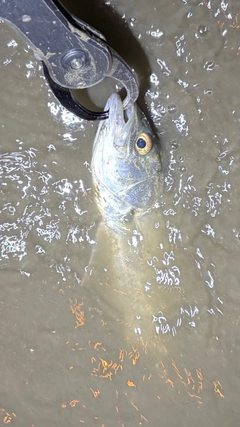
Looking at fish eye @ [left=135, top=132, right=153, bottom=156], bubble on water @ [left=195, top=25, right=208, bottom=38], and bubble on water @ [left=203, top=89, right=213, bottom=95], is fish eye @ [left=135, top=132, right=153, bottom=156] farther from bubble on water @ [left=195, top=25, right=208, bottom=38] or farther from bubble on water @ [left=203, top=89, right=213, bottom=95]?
bubble on water @ [left=195, top=25, right=208, bottom=38]

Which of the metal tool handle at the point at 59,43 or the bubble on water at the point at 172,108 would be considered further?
the bubble on water at the point at 172,108

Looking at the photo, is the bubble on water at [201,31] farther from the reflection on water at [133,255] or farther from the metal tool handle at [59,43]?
the metal tool handle at [59,43]

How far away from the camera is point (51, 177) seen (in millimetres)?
1790

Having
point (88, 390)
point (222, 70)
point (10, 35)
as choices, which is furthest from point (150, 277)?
point (10, 35)

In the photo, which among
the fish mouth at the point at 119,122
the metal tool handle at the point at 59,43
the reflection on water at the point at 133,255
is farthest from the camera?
the reflection on water at the point at 133,255

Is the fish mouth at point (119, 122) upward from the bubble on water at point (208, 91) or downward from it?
downward

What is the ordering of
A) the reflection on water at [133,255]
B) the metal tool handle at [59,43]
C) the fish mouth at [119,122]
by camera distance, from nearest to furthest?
the metal tool handle at [59,43] → the fish mouth at [119,122] → the reflection on water at [133,255]

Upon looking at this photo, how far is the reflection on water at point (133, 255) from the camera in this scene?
176 cm

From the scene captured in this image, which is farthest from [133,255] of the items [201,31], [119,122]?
[201,31]

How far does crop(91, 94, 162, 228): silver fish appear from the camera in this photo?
61.5 inches

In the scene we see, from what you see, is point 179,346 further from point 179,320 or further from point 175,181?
point 175,181

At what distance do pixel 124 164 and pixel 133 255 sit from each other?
15.9 inches

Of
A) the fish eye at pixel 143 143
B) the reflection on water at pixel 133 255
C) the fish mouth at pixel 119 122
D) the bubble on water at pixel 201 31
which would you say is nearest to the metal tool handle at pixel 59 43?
the fish mouth at pixel 119 122

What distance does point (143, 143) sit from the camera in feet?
5.28
